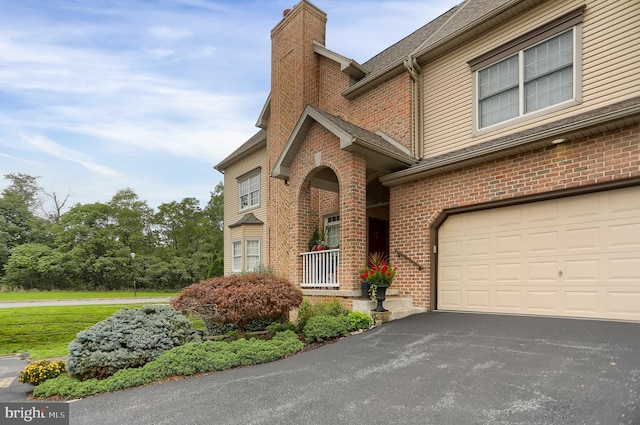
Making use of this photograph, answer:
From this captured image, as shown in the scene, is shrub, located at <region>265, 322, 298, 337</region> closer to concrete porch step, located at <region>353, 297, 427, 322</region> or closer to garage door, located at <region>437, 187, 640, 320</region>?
concrete porch step, located at <region>353, 297, 427, 322</region>

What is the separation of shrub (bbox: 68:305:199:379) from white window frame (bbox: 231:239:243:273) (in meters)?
9.55

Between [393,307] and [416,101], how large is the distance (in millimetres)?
5385

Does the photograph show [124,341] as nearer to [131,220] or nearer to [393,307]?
[393,307]

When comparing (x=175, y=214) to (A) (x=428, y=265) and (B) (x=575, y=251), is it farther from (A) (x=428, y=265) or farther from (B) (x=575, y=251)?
(B) (x=575, y=251)

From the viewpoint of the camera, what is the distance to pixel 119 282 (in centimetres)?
3634

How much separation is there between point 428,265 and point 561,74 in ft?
15.5

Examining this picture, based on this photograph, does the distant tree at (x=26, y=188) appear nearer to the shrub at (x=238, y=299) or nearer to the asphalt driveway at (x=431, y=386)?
the shrub at (x=238, y=299)

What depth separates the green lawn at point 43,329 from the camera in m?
8.60

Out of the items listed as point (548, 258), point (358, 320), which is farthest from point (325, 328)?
point (548, 258)

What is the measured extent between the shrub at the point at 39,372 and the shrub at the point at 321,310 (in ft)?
13.7

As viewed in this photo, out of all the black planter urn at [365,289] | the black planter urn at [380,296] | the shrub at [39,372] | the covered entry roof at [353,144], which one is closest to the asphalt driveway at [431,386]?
the shrub at [39,372]

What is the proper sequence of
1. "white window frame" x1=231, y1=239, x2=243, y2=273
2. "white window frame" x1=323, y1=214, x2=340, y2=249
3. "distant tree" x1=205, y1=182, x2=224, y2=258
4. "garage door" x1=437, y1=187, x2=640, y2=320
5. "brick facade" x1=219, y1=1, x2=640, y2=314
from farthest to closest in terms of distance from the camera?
"distant tree" x1=205, y1=182, x2=224, y2=258 < "white window frame" x1=231, y1=239, x2=243, y2=273 < "white window frame" x1=323, y1=214, x2=340, y2=249 < "brick facade" x1=219, y1=1, x2=640, y2=314 < "garage door" x1=437, y1=187, x2=640, y2=320

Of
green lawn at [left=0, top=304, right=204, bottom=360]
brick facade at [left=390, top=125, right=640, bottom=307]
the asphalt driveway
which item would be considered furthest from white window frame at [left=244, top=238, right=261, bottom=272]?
the asphalt driveway

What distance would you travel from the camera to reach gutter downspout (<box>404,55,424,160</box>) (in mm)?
9258
